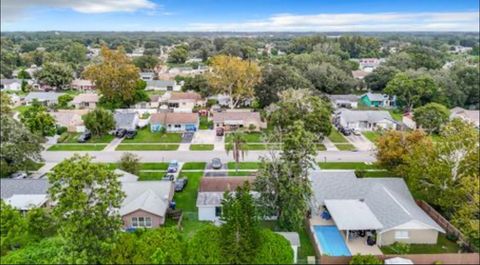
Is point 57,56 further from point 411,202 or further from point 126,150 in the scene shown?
point 411,202

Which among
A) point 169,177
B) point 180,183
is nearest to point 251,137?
point 169,177

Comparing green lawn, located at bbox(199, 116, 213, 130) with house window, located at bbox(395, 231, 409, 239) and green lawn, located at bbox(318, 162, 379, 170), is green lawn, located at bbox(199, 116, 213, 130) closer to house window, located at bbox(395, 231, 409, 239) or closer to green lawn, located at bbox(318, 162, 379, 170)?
green lawn, located at bbox(318, 162, 379, 170)

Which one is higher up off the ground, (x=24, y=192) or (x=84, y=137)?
(x=84, y=137)

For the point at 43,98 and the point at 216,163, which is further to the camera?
the point at 43,98

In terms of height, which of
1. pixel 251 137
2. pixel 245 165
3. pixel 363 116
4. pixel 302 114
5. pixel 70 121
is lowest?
pixel 245 165

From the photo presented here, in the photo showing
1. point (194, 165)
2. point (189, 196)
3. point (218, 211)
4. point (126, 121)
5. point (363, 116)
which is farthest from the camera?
point (363, 116)

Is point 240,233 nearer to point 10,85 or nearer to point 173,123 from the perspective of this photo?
point 173,123
